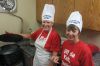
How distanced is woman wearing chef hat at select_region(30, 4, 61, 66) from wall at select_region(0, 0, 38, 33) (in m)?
1.05

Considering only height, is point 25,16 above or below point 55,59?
above

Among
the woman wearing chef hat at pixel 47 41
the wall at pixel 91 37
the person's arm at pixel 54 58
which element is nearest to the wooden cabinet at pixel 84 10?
the wall at pixel 91 37

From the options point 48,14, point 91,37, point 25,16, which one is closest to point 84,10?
point 91,37

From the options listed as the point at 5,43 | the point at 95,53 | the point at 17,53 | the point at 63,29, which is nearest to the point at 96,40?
the point at 95,53

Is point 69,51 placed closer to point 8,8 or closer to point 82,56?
point 82,56

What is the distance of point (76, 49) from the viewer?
56.5 inches

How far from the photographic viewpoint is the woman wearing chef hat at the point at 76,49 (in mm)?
1391

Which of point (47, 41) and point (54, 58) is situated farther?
point (47, 41)

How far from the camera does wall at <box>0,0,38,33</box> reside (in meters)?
2.74

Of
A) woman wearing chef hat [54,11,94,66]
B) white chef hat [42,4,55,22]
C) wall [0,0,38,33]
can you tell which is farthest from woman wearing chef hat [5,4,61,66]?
wall [0,0,38,33]

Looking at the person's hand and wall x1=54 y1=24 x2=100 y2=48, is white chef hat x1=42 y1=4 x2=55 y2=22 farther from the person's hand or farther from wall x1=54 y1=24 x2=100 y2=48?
wall x1=54 y1=24 x2=100 y2=48

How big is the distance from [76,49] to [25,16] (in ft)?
5.14

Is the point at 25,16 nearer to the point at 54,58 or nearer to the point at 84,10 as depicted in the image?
the point at 84,10

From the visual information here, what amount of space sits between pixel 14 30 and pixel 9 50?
670mm
